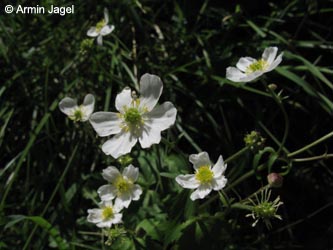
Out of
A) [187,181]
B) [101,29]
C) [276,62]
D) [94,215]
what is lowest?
[94,215]

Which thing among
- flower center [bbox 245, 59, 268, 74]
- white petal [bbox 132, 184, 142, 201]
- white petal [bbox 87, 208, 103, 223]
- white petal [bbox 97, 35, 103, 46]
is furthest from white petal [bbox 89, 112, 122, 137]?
white petal [bbox 97, 35, 103, 46]

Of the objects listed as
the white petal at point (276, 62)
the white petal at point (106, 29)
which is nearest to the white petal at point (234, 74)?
the white petal at point (276, 62)

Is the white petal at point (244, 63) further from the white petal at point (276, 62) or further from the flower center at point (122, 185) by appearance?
the flower center at point (122, 185)

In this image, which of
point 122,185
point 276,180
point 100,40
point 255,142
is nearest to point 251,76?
point 255,142

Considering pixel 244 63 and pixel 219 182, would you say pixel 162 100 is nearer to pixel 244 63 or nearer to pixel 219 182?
pixel 244 63

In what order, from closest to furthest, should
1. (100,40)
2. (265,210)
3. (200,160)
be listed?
(265,210) → (200,160) → (100,40)

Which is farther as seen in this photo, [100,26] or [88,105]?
[100,26]

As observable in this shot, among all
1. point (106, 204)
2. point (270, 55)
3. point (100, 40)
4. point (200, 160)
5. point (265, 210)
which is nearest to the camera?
point (265, 210)

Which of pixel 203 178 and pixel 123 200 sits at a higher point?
pixel 203 178

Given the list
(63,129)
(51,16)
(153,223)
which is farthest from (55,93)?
(153,223)
